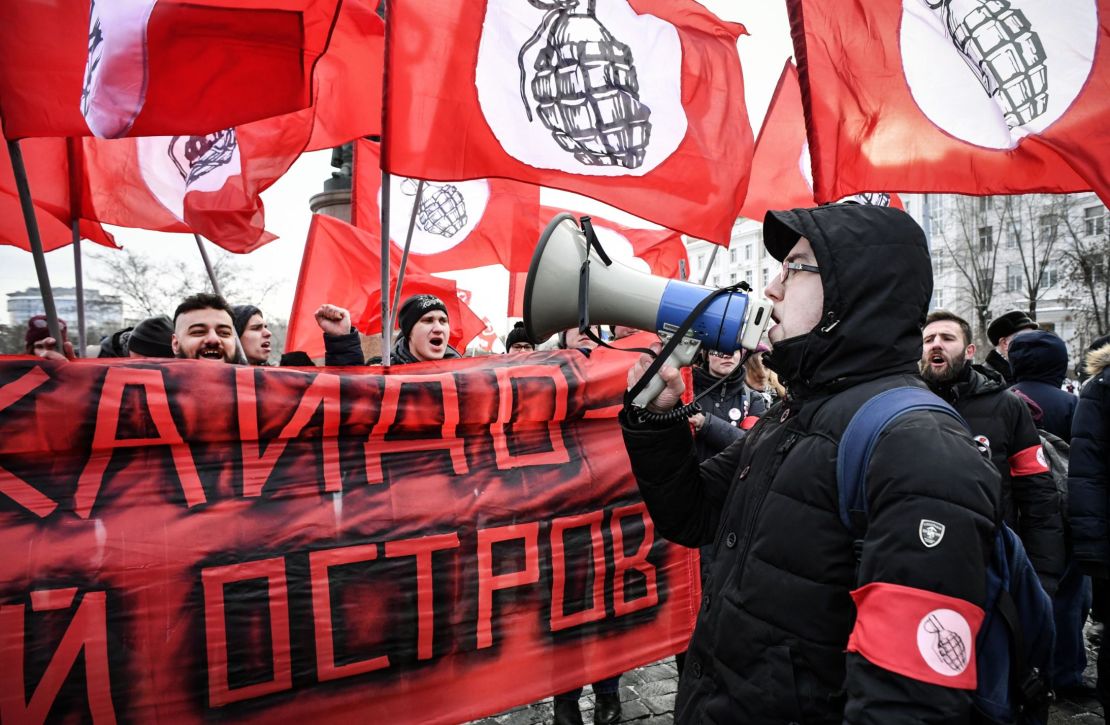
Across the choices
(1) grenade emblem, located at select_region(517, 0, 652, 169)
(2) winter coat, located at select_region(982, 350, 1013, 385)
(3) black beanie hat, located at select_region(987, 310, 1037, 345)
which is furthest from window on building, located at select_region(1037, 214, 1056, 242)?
(1) grenade emblem, located at select_region(517, 0, 652, 169)

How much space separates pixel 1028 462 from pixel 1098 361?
68cm

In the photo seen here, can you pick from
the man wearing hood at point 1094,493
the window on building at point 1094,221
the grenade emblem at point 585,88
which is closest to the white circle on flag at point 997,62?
the man wearing hood at point 1094,493

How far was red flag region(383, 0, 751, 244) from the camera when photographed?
338 cm

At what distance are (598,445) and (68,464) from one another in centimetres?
199

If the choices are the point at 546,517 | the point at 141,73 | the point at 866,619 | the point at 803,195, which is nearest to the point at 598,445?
the point at 546,517

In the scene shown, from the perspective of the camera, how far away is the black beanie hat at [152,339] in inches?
146

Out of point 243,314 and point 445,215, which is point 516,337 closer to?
point 445,215

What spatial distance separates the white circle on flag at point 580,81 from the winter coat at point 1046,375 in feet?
8.83

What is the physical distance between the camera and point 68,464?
2.12 metres

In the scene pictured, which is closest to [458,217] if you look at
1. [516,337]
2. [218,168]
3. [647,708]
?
[516,337]

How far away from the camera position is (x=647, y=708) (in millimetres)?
3727

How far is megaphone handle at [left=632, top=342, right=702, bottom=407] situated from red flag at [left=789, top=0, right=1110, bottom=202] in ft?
7.34

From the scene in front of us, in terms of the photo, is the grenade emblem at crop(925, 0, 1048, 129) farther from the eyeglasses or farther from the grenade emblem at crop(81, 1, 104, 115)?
the grenade emblem at crop(81, 1, 104, 115)

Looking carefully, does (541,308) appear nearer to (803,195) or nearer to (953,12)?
(953,12)
